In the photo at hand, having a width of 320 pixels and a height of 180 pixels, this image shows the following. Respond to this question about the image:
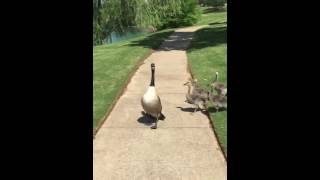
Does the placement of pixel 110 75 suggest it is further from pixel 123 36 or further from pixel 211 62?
pixel 123 36

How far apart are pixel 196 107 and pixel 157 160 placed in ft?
11.8

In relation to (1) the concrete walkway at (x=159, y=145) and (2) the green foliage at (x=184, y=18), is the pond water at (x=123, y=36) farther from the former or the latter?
(1) the concrete walkway at (x=159, y=145)

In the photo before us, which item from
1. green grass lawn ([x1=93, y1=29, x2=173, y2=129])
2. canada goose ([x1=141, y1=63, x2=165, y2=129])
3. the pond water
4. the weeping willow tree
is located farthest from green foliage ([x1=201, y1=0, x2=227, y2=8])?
canada goose ([x1=141, y1=63, x2=165, y2=129])

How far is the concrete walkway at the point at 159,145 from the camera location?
6.93 m

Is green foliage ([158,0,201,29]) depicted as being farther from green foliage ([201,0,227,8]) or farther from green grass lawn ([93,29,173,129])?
green foliage ([201,0,227,8])

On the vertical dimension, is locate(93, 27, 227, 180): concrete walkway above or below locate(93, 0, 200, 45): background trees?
below

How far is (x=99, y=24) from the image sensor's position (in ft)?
102

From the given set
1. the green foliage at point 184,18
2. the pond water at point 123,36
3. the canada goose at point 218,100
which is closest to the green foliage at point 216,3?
the pond water at point 123,36

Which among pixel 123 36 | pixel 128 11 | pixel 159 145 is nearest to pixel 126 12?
pixel 128 11

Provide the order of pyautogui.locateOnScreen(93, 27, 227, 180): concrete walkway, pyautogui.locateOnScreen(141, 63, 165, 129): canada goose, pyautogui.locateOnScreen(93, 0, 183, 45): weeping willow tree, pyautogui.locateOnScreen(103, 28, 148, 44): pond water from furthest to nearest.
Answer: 1. pyautogui.locateOnScreen(103, 28, 148, 44): pond water
2. pyautogui.locateOnScreen(93, 0, 183, 45): weeping willow tree
3. pyautogui.locateOnScreen(141, 63, 165, 129): canada goose
4. pyautogui.locateOnScreen(93, 27, 227, 180): concrete walkway

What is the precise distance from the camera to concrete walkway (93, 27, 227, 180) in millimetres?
6930
